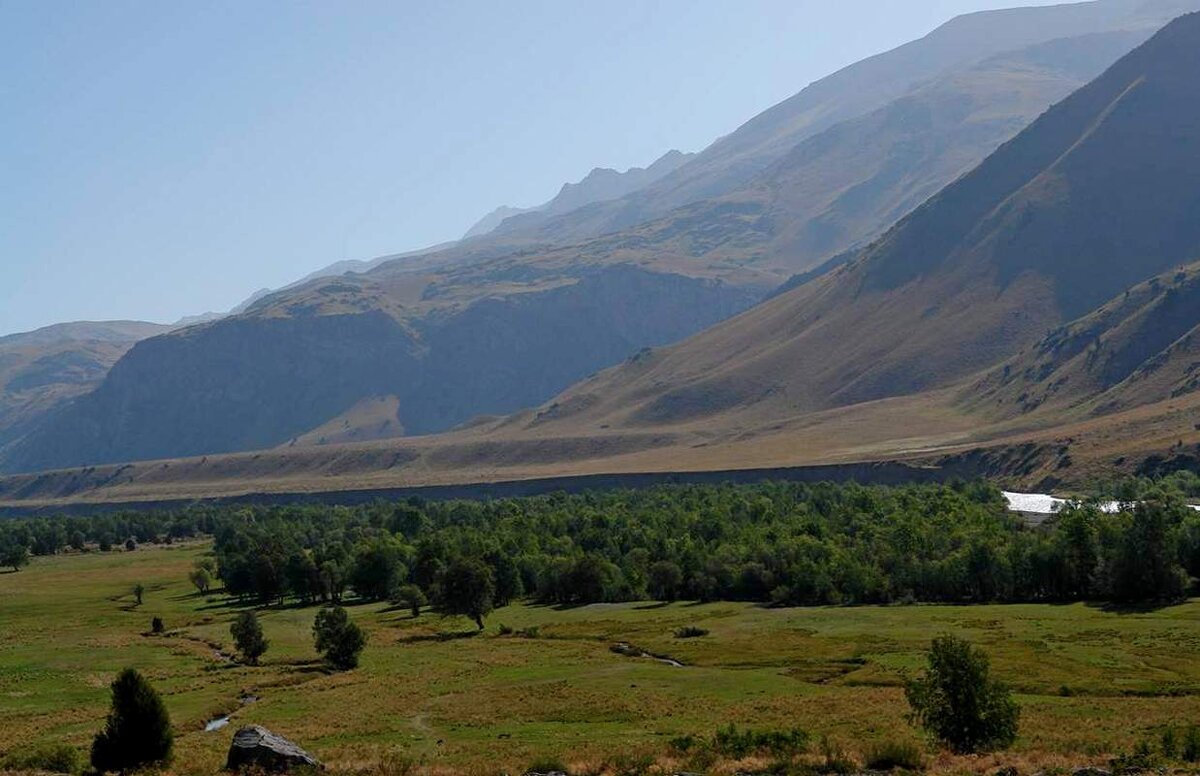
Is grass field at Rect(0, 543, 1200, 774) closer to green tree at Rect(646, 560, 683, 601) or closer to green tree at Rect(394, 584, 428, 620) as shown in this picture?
green tree at Rect(394, 584, 428, 620)

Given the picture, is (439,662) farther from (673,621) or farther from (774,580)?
(774,580)

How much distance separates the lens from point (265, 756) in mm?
49688

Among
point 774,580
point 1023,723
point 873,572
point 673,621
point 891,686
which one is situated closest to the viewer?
point 1023,723

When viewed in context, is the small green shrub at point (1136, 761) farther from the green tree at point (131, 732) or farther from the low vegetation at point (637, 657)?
the green tree at point (131, 732)

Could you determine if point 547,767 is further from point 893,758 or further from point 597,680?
point 597,680

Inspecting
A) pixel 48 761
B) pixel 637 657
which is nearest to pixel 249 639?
pixel 637 657

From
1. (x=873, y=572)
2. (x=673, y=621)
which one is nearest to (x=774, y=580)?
(x=873, y=572)

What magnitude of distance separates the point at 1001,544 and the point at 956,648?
273 feet

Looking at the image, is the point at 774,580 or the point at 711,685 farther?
the point at 774,580

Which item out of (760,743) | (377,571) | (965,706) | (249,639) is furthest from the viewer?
(377,571)

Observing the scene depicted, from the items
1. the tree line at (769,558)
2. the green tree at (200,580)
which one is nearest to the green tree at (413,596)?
the tree line at (769,558)

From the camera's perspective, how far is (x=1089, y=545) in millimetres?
117188

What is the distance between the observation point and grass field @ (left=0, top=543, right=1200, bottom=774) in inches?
2322

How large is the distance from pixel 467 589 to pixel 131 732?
67153 millimetres
